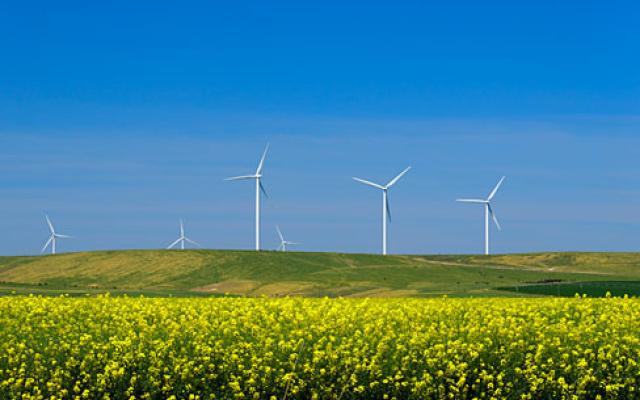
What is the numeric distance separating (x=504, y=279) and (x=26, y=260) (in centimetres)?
8007

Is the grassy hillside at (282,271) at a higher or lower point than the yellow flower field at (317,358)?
higher

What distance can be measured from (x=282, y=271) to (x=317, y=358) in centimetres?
10071

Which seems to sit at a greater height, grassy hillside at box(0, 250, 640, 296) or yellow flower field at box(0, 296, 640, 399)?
grassy hillside at box(0, 250, 640, 296)

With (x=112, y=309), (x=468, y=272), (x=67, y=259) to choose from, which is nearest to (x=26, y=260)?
(x=67, y=259)

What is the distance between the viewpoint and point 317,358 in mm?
20625

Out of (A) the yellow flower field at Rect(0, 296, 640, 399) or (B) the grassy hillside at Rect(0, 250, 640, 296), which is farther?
(B) the grassy hillside at Rect(0, 250, 640, 296)

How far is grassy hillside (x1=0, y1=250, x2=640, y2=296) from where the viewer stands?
347 feet

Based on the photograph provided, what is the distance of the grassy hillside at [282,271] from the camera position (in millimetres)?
105625

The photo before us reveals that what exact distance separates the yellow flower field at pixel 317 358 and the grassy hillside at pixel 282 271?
67.6 m

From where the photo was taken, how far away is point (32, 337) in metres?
22.8

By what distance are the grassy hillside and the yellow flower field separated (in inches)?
2662

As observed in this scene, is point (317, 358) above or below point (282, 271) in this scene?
below

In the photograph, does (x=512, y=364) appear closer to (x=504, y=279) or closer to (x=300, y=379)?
(x=300, y=379)

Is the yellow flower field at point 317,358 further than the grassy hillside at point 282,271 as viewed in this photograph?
No
